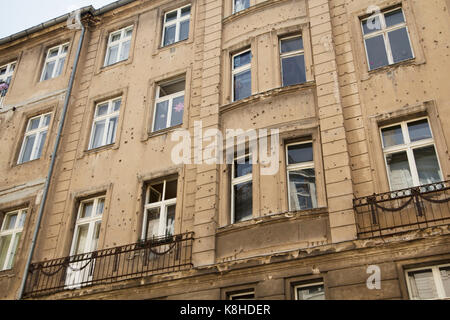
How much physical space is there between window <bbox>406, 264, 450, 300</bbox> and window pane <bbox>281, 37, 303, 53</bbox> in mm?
5995

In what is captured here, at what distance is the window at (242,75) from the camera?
1188cm

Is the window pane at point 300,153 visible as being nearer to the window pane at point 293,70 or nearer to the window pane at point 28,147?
the window pane at point 293,70

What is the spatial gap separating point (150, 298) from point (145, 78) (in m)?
6.44

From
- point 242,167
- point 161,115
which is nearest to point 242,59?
point 161,115

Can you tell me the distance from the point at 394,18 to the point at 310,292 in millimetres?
6375

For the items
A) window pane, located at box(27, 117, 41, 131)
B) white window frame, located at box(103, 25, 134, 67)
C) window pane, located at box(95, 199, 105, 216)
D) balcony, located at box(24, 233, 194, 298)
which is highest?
white window frame, located at box(103, 25, 134, 67)

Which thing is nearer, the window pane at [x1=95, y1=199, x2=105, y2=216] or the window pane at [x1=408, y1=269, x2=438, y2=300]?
the window pane at [x1=408, y1=269, x2=438, y2=300]

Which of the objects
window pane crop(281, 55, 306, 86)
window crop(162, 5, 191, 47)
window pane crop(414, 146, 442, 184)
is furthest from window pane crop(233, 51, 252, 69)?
window pane crop(414, 146, 442, 184)

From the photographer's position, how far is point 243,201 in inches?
407

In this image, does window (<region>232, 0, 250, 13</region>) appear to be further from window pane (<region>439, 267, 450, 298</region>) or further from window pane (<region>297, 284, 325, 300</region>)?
window pane (<region>439, 267, 450, 298</region>)

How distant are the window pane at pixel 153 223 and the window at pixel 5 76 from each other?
8.08 metres

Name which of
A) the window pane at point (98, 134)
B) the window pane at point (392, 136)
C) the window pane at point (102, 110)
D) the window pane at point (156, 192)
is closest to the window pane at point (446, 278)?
the window pane at point (392, 136)

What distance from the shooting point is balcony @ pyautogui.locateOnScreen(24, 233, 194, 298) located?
10.2 metres

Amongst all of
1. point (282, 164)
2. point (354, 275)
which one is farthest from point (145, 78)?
point (354, 275)
